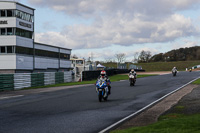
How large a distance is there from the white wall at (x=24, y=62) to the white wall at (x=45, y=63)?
3.03 meters

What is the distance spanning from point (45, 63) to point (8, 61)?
41.7 feet

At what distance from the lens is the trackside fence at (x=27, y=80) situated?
25.5m

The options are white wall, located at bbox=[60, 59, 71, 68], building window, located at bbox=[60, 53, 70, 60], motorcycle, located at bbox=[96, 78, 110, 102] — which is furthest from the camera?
building window, located at bbox=[60, 53, 70, 60]

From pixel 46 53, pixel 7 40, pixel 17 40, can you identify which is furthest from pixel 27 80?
pixel 46 53

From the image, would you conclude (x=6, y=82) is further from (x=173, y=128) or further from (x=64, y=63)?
(x=64, y=63)

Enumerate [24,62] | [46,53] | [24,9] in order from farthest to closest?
[46,53] → [24,9] → [24,62]

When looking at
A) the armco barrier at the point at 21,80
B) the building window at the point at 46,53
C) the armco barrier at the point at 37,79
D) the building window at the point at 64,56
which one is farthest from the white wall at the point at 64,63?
Answer: the armco barrier at the point at 21,80

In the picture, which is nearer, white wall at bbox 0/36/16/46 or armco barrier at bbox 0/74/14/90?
armco barrier at bbox 0/74/14/90

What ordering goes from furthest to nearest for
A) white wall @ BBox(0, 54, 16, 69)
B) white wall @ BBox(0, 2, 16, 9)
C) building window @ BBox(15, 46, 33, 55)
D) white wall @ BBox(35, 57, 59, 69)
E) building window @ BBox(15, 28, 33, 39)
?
white wall @ BBox(35, 57, 59, 69), building window @ BBox(15, 28, 33, 39), building window @ BBox(15, 46, 33, 55), white wall @ BBox(0, 2, 16, 9), white wall @ BBox(0, 54, 16, 69)

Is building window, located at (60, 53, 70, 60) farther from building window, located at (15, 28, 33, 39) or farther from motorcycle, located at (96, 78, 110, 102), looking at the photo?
motorcycle, located at (96, 78, 110, 102)

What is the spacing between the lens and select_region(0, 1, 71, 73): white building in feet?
160

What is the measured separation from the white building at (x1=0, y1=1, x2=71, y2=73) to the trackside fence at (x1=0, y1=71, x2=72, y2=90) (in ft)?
50.7

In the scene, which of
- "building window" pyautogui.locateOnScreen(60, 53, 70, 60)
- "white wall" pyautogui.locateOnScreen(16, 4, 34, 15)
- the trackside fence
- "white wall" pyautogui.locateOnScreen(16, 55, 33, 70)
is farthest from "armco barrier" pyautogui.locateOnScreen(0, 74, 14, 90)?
"building window" pyautogui.locateOnScreen(60, 53, 70, 60)

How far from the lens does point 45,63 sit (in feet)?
198
